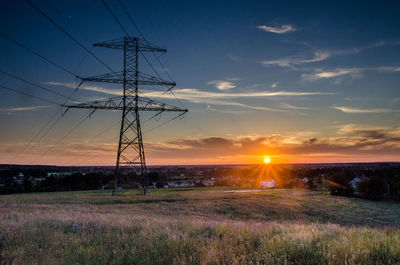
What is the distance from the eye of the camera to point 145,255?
5770mm

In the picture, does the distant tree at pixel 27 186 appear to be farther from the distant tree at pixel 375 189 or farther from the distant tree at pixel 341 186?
the distant tree at pixel 375 189

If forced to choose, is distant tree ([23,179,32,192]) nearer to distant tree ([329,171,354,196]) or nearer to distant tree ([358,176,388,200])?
distant tree ([329,171,354,196])

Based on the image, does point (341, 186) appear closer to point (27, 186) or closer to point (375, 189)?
point (375, 189)

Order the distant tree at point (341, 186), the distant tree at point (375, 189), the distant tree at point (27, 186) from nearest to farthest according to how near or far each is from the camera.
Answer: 1. the distant tree at point (375, 189)
2. the distant tree at point (341, 186)
3. the distant tree at point (27, 186)

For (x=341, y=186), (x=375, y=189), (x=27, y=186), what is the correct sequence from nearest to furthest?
(x=375, y=189)
(x=341, y=186)
(x=27, y=186)

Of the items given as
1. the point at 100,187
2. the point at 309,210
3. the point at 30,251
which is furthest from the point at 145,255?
the point at 100,187

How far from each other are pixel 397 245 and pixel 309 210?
111 ft

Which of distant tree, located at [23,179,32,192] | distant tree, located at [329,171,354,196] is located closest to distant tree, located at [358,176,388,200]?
distant tree, located at [329,171,354,196]

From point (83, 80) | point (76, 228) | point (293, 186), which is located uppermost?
point (83, 80)

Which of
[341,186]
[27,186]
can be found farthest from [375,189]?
[27,186]

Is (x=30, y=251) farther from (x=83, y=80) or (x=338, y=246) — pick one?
(x=83, y=80)

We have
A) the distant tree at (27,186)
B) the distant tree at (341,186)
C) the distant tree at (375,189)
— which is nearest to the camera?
the distant tree at (375,189)

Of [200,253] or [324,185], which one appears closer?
Result: [200,253]

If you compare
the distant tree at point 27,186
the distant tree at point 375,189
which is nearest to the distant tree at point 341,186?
the distant tree at point 375,189
